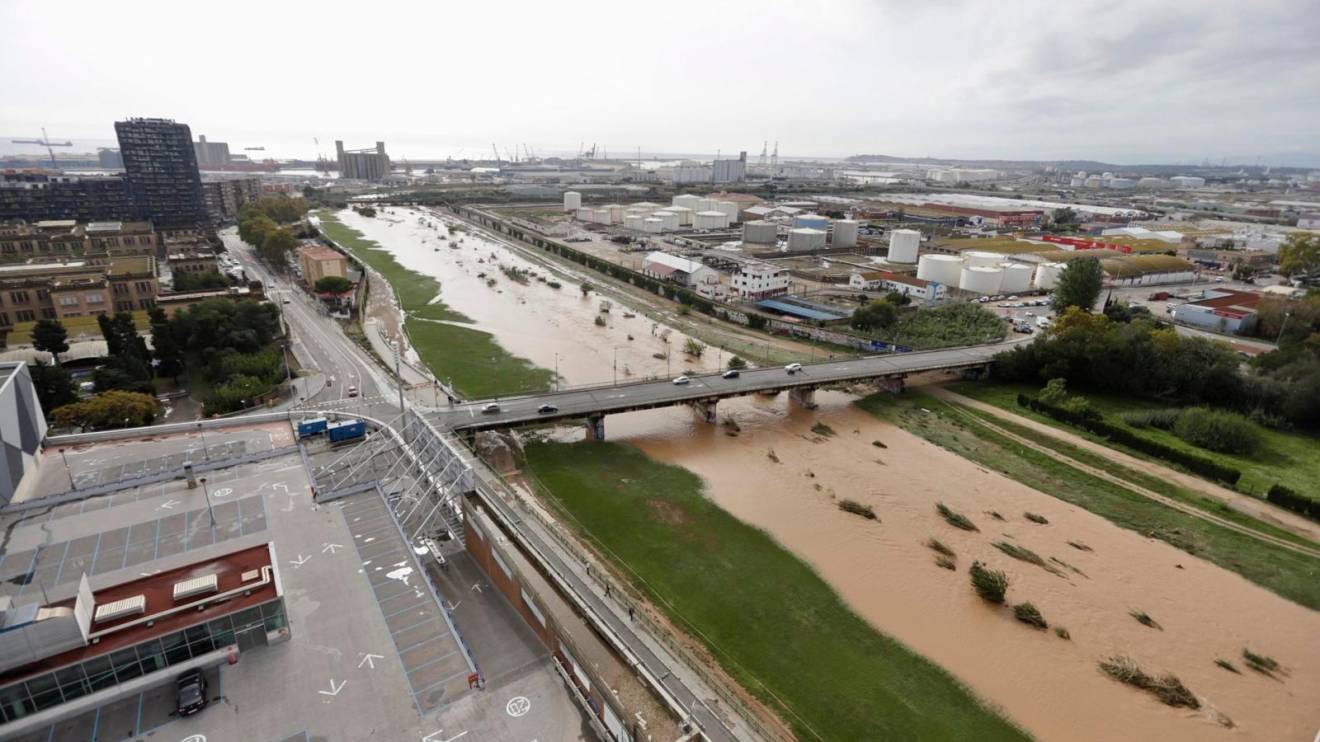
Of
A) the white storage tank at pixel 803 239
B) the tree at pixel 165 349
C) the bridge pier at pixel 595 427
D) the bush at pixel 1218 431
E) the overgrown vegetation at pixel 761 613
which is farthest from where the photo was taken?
the white storage tank at pixel 803 239

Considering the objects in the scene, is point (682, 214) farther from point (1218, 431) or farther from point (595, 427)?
point (1218, 431)

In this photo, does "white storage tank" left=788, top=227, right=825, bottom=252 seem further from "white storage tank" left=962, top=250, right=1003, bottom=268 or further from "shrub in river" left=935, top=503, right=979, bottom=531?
"shrub in river" left=935, top=503, right=979, bottom=531

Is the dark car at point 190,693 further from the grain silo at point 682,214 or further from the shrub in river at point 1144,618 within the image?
the grain silo at point 682,214

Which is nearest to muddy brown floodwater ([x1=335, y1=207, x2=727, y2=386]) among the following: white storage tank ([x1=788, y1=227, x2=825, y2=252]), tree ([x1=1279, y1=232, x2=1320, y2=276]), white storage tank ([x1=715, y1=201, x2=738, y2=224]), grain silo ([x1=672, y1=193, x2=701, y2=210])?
white storage tank ([x1=788, y1=227, x2=825, y2=252])

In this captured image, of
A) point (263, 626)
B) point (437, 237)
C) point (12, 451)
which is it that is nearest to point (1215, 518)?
point (263, 626)

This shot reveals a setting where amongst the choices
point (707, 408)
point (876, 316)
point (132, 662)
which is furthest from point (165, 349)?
point (876, 316)

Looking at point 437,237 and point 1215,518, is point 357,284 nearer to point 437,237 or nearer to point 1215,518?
point 437,237

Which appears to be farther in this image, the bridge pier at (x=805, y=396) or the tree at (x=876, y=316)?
the tree at (x=876, y=316)

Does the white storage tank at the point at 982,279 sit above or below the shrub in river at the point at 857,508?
above

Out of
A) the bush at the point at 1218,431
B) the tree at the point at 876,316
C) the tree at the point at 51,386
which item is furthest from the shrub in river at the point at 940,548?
the tree at the point at 51,386
